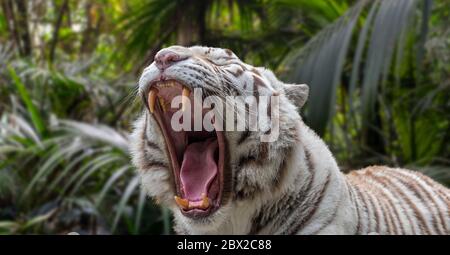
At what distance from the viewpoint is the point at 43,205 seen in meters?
4.94

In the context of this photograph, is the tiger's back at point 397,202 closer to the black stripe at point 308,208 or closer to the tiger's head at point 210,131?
the black stripe at point 308,208

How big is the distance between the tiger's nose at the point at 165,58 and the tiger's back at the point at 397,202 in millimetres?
817

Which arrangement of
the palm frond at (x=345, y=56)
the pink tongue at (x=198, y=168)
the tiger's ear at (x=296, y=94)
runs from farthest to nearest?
the palm frond at (x=345, y=56)
the tiger's ear at (x=296, y=94)
the pink tongue at (x=198, y=168)

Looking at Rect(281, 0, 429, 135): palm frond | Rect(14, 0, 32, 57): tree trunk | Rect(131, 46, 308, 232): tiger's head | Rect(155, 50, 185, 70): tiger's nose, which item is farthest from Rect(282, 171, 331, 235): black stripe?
Rect(14, 0, 32, 57): tree trunk

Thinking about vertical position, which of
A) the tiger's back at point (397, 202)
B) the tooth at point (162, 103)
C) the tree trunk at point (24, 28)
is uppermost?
the tree trunk at point (24, 28)

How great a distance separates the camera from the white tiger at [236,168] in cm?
218

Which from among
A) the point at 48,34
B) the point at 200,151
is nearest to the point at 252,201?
the point at 200,151

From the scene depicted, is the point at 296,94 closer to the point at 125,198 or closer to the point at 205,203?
the point at 205,203

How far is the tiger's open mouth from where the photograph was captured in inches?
86.7

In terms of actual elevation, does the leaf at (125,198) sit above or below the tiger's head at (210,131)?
below

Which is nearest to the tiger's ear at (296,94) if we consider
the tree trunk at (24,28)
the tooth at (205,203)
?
the tooth at (205,203)

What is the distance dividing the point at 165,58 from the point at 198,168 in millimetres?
439
